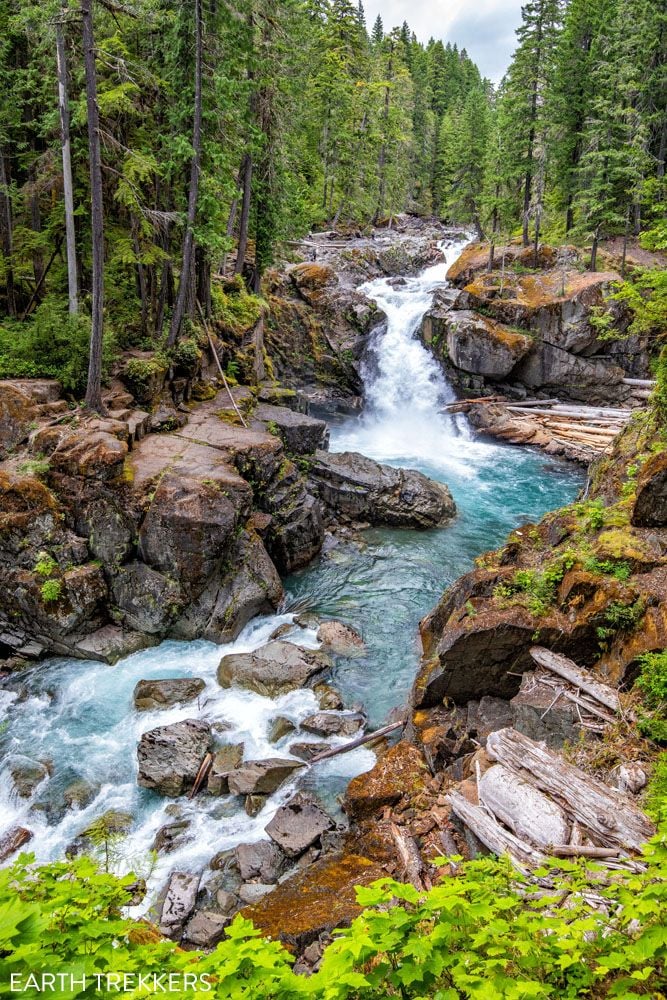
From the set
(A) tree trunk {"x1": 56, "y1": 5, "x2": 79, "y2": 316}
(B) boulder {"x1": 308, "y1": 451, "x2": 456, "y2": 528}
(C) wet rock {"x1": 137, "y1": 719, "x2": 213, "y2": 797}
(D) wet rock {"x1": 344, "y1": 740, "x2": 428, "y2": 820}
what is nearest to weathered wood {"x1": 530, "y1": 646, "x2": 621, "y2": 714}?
(D) wet rock {"x1": 344, "y1": 740, "x2": 428, "y2": 820}

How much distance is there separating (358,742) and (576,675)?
417cm

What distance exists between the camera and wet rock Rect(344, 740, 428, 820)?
8188 mm

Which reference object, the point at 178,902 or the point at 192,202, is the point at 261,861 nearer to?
the point at 178,902

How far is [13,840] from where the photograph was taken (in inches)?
331

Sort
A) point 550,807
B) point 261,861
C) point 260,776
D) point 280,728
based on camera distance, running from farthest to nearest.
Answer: point 280,728 < point 260,776 < point 261,861 < point 550,807

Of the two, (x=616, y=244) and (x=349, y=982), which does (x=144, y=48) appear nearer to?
(x=349, y=982)

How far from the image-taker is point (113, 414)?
15.1 m

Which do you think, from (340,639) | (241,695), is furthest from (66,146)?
(241,695)

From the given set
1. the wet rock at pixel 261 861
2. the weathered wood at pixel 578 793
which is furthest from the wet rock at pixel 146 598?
the weathered wood at pixel 578 793

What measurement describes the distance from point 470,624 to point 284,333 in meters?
23.5

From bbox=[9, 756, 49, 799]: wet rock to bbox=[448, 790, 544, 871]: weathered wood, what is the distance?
23.2 feet

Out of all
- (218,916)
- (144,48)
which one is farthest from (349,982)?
(144,48)

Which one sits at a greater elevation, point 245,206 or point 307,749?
point 245,206

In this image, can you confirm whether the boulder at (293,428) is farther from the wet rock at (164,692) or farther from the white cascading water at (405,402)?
the wet rock at (164,692)
